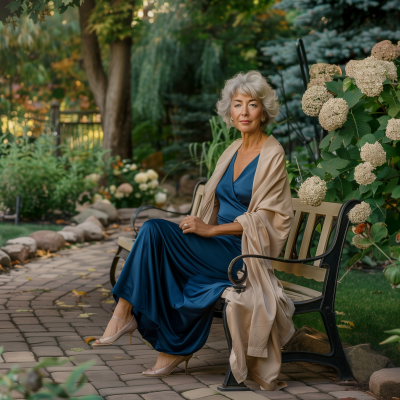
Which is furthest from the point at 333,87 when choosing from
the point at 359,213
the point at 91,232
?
the point at 91,232

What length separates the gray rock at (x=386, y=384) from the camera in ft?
8.87

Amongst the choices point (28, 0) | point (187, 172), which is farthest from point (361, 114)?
point (187, 172)

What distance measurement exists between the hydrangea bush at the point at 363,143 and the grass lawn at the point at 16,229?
173 inches

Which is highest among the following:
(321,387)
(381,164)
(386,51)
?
(386,51)

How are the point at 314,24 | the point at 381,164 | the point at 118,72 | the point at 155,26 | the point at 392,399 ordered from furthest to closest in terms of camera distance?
the point at 155,26 → the point at 118,72 → the point at 314,24 → the point at 381,164 → the point at 392,399

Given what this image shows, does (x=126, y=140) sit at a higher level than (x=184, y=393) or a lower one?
higher

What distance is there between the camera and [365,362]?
3.04 meters

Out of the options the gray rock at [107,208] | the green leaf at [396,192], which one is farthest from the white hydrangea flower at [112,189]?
the green leaf at [396,192]

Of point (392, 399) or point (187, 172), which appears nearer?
point (392, 399)

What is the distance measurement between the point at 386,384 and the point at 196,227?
128 centimetres

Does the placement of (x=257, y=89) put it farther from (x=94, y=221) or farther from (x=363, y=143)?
(x=94, y=221)

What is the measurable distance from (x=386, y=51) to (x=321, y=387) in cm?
201

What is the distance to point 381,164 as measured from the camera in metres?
3.18

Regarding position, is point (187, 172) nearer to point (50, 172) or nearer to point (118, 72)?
point (118, 72)
